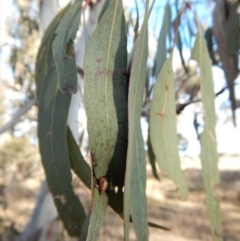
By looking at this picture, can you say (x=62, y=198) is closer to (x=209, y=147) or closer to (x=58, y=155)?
(x=58, y=155)

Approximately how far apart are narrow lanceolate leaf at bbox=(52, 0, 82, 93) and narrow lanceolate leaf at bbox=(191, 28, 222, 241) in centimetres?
25

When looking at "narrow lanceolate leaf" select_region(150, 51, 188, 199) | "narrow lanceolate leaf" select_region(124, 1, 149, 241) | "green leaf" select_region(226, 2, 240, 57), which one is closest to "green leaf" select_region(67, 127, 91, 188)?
"narrow lanceolate leaf" select_region(150, 51, 188, 199)

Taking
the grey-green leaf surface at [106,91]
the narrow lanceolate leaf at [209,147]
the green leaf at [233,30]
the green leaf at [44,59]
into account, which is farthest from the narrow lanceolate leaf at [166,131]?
the green leaf at [233,30]

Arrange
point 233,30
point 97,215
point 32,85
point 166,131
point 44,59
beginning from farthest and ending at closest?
point 32,85
point 233,30
point 44,59
point 166,131
point 97,215

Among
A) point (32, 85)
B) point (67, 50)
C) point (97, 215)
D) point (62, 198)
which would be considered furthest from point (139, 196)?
point (32, 85)

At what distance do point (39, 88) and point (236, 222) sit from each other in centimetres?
210

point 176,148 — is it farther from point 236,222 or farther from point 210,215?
point 236,222

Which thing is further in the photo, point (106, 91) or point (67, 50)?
point (67, 50)

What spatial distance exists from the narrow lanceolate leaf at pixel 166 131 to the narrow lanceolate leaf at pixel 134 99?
0.16 metres

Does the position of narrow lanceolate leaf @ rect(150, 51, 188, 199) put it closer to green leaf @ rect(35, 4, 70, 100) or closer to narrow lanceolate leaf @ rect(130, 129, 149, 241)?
narrow lanceolate leaf @ rect(130, 129, 149, 241)

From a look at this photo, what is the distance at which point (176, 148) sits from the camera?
30.4 inches

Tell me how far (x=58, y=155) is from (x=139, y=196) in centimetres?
22

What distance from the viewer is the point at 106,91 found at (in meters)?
0.60

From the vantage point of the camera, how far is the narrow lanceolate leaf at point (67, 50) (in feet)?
2.31
